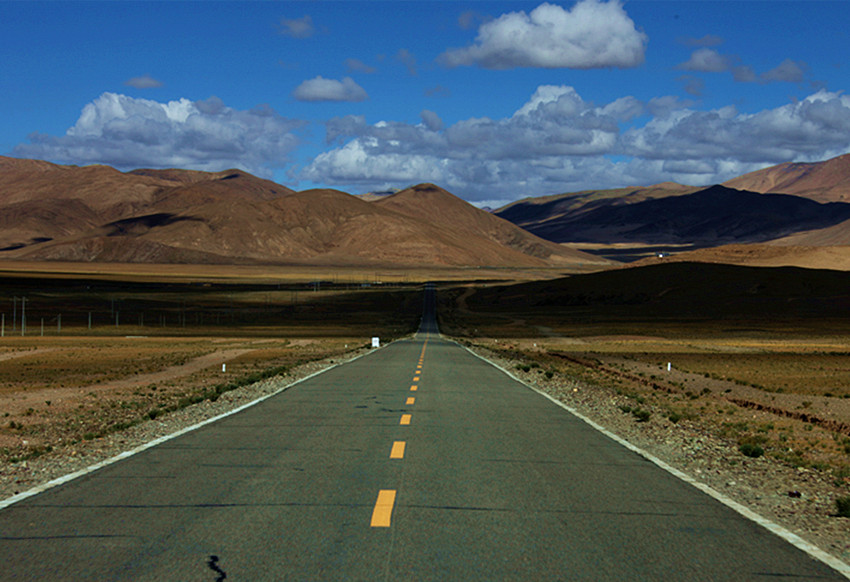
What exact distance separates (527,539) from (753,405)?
1717 cm

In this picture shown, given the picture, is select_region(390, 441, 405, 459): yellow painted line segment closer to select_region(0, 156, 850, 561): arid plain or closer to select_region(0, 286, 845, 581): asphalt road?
select_region(0, 286, 845, 581): asphalt road

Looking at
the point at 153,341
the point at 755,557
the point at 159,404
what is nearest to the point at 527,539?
the point at 755,557

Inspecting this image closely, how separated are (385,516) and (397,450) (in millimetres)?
→ 3884

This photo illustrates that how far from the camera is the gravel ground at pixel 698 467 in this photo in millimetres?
8945

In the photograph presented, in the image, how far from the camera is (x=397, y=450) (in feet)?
39.8

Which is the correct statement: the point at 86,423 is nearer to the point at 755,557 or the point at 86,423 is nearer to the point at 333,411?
the point at 333,411

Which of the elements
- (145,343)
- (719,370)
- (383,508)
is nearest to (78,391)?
(383,508)

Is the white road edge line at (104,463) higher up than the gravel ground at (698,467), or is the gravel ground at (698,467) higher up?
the white road edge line at (104,463)

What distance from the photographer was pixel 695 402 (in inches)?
917

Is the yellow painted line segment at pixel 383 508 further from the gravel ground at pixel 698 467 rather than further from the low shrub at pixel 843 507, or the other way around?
the low shrub at pixel 843 507

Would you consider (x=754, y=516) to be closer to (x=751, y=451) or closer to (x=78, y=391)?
(x=751, y=451)

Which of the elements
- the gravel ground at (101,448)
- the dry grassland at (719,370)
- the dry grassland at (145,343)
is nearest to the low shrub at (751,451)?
the dry grassland at (719,370)

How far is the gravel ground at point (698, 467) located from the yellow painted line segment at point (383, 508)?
4179mm

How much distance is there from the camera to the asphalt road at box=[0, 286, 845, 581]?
6746mm
